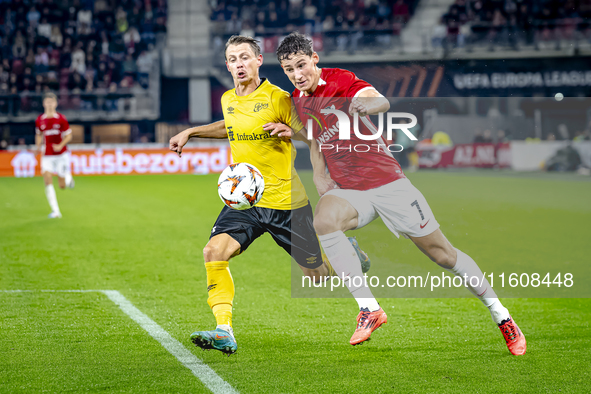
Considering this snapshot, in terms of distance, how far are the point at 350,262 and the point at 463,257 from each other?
72 cm

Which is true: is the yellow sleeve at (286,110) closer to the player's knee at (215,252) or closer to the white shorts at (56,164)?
the player's knee at (215,252)

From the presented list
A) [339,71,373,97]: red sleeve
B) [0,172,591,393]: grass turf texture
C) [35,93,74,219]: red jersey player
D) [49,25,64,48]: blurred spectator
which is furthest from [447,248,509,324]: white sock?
[49,25,64,48]: blurred spectator

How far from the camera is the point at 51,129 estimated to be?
11734 millimetres

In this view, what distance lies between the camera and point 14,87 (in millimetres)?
26578

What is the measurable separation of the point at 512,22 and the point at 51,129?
21216 millimetres

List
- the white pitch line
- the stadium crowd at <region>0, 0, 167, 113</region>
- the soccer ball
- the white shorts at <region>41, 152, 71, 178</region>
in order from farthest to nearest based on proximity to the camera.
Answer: the stadium crowd at <region>0, 0, 167, 113</region>, the white shorts at <region>41, 152, 71, 178</region>, the soccer ball, the white pitch line

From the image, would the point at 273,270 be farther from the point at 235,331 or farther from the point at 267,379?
the point at 267,379

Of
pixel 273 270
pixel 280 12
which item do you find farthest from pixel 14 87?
pixel 273 270

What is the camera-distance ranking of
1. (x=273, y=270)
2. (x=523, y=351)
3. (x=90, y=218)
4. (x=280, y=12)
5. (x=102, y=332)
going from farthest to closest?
(x=280, y=12), (x=90, y=218), (x=273, y=270), (x=102, y=332), (x=523, y=351)

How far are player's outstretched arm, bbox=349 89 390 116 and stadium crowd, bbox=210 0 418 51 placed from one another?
23.9m

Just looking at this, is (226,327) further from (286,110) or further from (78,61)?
(78,61)

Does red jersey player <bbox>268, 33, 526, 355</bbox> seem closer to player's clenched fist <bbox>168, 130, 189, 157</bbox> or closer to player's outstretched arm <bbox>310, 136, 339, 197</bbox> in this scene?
player's outstretched arm <bbox>310, 136, 339, 197</bbox>

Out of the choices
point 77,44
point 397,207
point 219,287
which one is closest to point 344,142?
point 397,207

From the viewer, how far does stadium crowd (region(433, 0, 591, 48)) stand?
25625 mm
